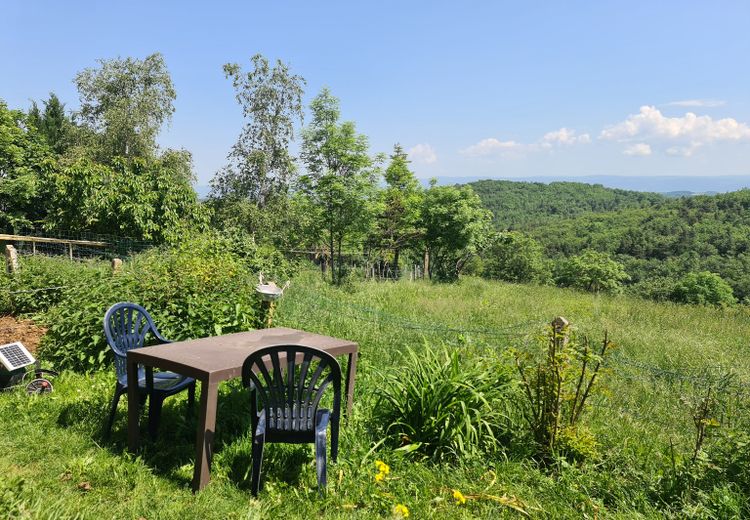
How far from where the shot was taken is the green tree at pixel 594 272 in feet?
146

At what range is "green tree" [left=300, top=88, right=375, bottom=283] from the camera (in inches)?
531

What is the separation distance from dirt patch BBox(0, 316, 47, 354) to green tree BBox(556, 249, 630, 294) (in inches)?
1745

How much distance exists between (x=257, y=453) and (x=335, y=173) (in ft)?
38.8

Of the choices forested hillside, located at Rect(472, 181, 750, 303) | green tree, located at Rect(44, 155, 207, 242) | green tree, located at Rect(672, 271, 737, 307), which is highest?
green tree, located at Rect(44, 155, 207, 242)

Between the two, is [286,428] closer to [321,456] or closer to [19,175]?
[321,456]

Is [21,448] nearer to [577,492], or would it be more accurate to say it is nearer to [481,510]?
[481,510]

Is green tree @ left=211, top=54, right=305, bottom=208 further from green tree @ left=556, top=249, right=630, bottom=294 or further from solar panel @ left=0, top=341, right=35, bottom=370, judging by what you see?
green tree @ left=556, top=249, right=630, bottom=294

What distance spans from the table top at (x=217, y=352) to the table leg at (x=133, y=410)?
0.49ft

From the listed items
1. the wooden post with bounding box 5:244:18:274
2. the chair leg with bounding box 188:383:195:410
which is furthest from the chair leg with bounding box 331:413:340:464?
the wooden post with bounding box 5:244:18:274

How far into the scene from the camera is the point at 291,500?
101 inches

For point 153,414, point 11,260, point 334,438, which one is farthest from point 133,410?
point 11,260

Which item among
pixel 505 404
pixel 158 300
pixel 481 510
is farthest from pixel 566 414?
pixel 158 300

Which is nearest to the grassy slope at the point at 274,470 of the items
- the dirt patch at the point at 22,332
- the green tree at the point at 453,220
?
the dirt patch at the point at 22,332

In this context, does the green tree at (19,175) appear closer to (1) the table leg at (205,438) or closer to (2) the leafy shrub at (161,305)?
(2) the leafy shrub at (161,305)
